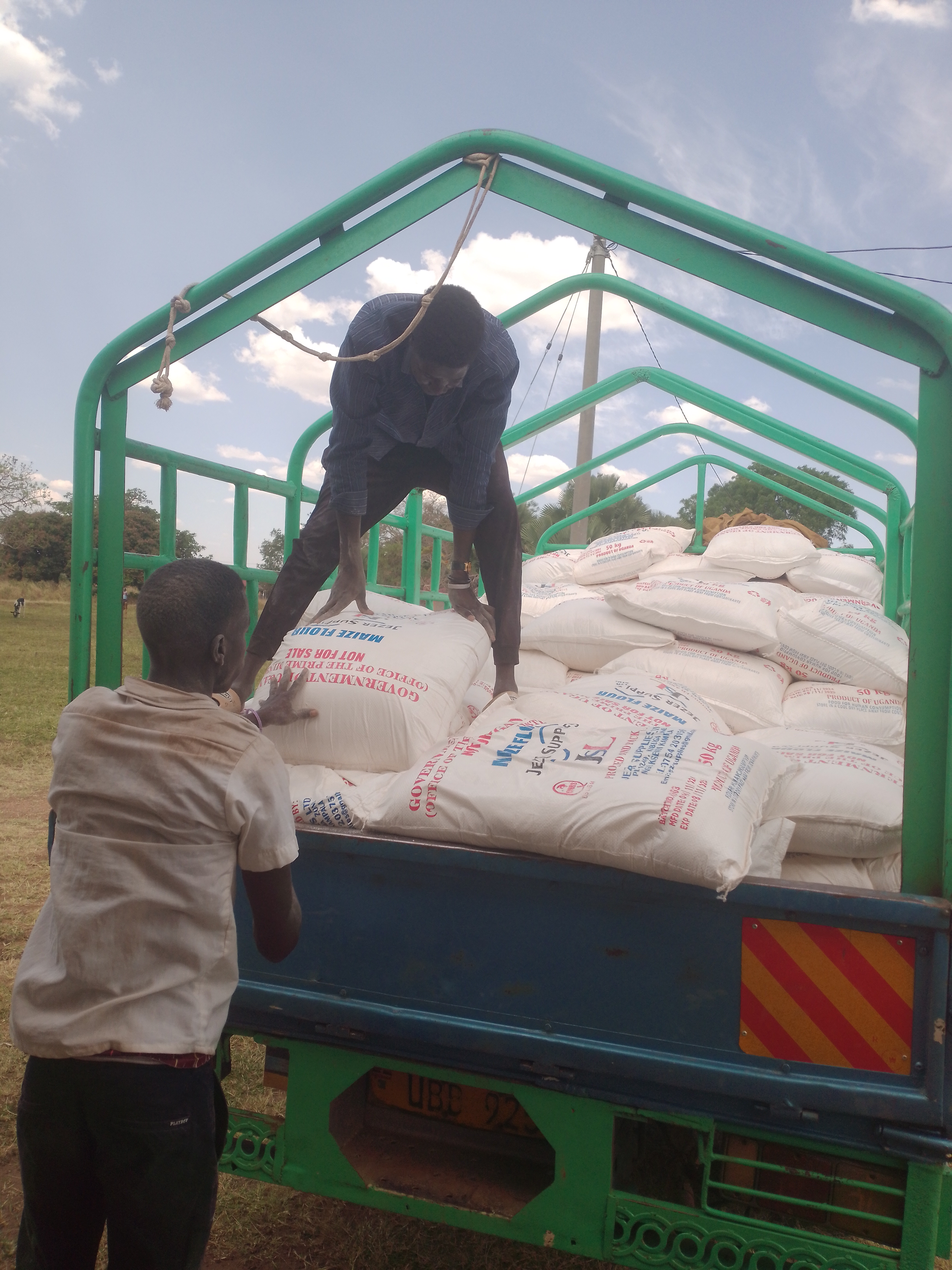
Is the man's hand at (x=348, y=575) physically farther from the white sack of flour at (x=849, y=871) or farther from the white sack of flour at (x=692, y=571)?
the white sack of flour at (x=692, y=571)

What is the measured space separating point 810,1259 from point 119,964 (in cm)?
120

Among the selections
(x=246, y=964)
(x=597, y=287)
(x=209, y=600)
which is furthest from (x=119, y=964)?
(x=597, y=287)

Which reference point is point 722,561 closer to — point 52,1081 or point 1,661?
point 52,1081

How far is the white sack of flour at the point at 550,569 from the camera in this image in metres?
5.46

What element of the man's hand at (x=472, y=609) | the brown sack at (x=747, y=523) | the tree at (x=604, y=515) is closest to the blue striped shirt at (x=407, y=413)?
the man's hand at (x=472, y=609)

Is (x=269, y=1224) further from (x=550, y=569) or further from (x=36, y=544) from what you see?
(x=36, y=544)

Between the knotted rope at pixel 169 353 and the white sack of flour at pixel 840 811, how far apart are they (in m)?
1.55

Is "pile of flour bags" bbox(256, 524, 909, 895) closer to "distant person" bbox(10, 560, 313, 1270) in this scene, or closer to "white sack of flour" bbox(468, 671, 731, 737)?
"white sack of flour" bbox(468, 671, 731, 737)

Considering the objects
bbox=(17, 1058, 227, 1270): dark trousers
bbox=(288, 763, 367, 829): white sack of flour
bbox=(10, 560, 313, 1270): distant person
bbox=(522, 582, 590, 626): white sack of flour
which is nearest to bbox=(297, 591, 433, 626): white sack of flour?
bbox=(288, 763, 367, 829): white sack of flour

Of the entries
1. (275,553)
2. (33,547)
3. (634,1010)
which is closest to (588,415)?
(275,553)

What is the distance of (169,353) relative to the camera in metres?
2.03

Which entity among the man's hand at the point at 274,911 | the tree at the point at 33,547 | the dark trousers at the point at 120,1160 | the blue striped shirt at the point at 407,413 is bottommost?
the dark trousers at the point at 120,1160

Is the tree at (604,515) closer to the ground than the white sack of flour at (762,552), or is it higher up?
higher up

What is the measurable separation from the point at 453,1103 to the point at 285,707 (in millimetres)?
978
